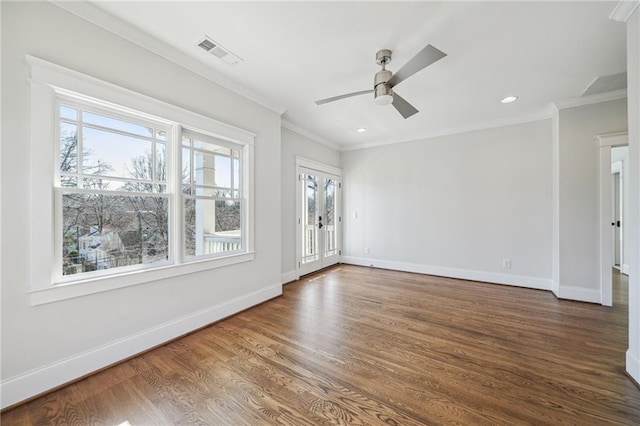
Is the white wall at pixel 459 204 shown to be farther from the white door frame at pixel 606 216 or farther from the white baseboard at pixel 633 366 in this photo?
the white baseboard at pixel 633 366

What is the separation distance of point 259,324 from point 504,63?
383 cm

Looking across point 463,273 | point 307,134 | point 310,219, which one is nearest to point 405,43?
point 307,134

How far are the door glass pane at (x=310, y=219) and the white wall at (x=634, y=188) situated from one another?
3.95 meters

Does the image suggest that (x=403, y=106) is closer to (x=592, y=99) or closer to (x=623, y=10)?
(x=623, y=10)

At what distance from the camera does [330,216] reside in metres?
5.59

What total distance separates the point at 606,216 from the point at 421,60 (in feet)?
11.3

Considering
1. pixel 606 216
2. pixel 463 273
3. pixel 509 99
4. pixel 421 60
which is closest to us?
pixel 421 60

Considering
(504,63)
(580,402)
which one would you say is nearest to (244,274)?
(580,402)

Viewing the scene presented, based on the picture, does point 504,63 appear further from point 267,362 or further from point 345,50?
point 267,362

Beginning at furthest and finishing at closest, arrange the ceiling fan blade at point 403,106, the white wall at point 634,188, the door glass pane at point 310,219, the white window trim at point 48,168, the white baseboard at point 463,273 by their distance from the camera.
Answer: the door glass pane at point 310,219, the white baseboard at point 463,273, the ceiling fan blade at point 403,106, the white wall at point 634,188, the white window trim at point 48,168

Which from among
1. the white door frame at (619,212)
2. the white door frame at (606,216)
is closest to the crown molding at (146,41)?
the white door frame at (606,216)

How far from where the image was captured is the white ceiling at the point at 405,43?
1882mm

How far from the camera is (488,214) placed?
4285mm

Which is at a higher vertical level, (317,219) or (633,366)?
(317,219)
